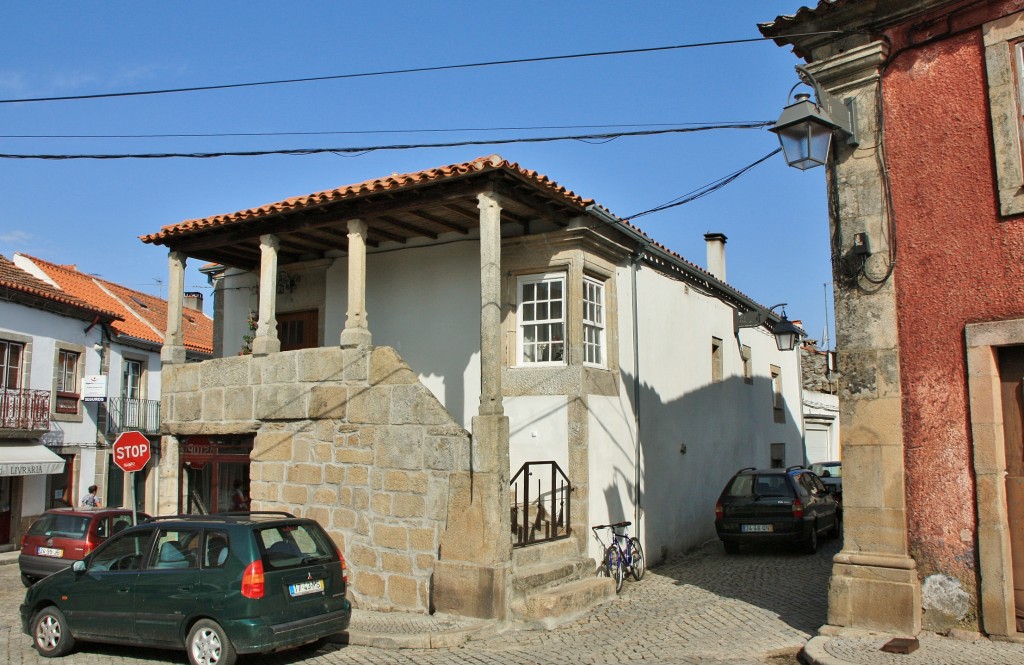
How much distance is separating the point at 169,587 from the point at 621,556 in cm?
570

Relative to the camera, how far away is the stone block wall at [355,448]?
988cm

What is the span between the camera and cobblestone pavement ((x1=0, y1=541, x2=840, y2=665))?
25.8ft

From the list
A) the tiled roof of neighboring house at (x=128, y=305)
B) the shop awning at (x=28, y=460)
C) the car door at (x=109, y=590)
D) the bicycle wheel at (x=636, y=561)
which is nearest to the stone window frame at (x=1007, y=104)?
the bicycle wheel at (x=636, y=561)

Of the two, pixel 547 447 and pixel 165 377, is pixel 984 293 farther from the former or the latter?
pixel 165 377

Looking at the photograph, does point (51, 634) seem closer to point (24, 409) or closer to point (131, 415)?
point (24, 409)

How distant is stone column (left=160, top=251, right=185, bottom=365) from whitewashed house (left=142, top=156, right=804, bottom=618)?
42mm

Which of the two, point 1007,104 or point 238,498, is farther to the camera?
point 238,498

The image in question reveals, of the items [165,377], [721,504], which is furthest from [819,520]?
[165,377]

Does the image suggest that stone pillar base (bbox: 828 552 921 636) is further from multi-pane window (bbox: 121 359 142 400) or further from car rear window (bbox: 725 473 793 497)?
multi-pane window (bbox: 121 359 142 400)

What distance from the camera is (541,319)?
12.0 metres

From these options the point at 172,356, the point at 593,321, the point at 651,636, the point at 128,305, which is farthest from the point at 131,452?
the point at 128,305

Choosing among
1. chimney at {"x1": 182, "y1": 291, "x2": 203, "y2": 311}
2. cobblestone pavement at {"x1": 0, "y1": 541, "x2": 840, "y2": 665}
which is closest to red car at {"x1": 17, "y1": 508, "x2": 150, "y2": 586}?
cobblestone pavement at {"x1": 0, "y1": 541, "x2": 840, "y2": 665}

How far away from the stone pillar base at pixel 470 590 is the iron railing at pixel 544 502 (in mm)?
1391

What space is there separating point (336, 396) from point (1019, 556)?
A: 25.0 feet
